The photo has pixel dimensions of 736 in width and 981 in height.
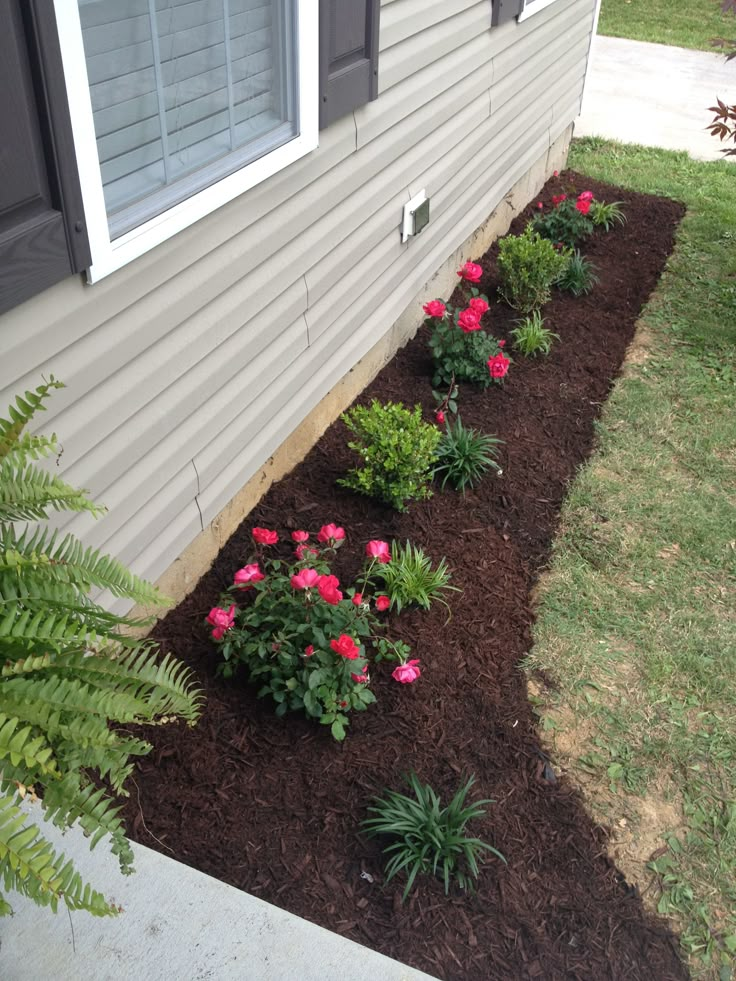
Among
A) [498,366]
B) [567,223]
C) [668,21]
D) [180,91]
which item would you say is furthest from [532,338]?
[668,21]

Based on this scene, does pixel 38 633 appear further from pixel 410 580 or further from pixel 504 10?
pixel 504 10

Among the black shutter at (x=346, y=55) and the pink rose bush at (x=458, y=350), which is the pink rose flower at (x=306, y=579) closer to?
the black shutter at (x=346, y=55)

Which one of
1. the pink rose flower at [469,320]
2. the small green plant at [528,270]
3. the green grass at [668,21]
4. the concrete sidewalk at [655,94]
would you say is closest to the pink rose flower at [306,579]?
the pink rose flower at [469,320]

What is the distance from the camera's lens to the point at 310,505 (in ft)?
12.6

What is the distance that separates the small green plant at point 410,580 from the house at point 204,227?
69 centimetres

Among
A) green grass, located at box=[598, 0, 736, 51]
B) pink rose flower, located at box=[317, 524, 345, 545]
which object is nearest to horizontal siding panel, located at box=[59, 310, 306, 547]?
pink rose flower, located at box=[317, 524, 345, 545]

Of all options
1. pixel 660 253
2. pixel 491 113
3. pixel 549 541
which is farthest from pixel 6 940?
pixel 660 253

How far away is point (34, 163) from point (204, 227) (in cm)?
82

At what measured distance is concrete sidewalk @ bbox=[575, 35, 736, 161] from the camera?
9273mm

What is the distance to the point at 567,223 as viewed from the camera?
6.38m

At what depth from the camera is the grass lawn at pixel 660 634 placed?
2.79m

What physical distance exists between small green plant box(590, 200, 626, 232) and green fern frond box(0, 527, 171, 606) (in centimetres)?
569

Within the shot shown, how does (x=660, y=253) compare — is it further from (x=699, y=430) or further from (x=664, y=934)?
(x=664, y=934)

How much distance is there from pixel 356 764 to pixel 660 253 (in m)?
5.10
